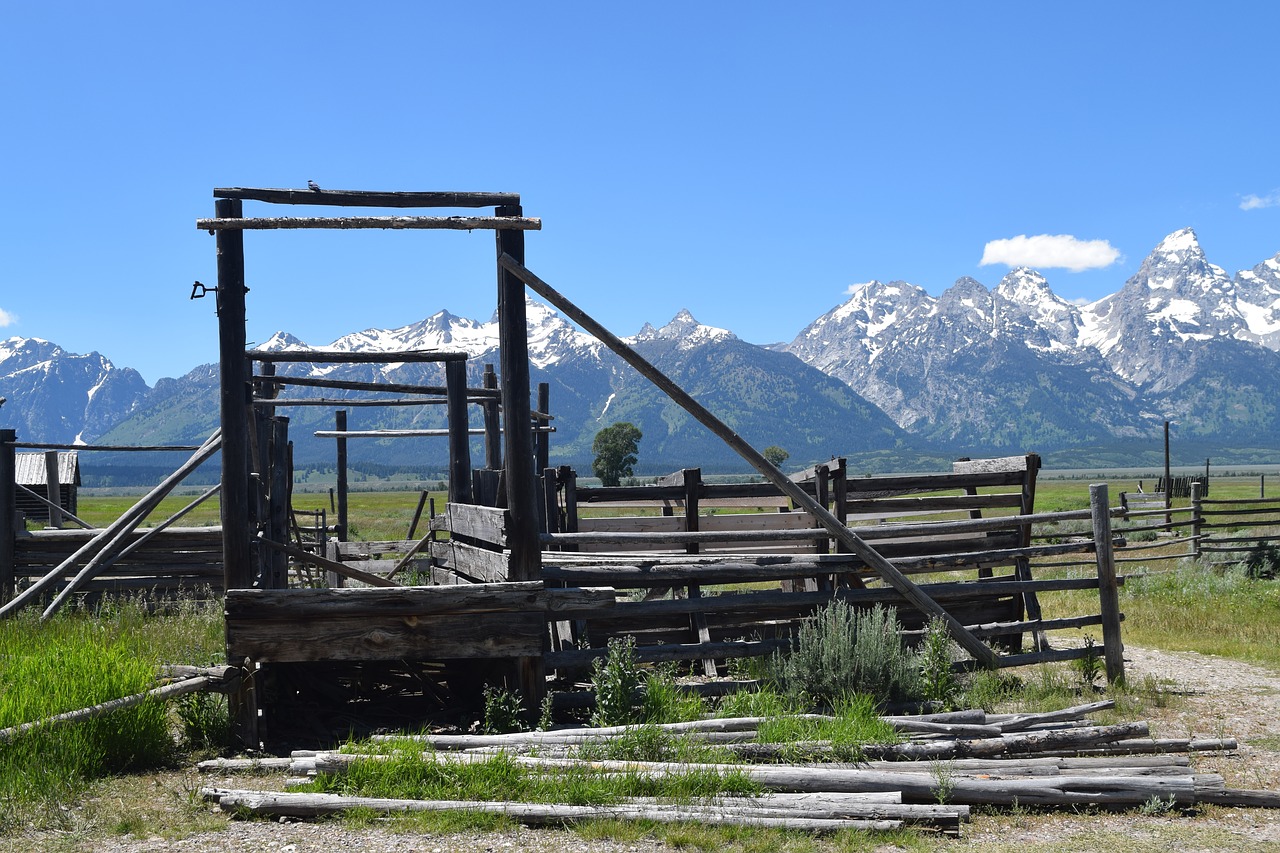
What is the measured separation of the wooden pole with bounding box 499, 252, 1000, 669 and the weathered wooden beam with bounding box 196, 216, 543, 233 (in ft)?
0.97

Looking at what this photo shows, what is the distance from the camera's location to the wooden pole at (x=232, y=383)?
784 cm

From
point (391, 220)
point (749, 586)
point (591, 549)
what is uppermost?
point (391, 220)

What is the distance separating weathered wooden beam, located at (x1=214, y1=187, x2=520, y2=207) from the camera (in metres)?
8.14

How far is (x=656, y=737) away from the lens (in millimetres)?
6762

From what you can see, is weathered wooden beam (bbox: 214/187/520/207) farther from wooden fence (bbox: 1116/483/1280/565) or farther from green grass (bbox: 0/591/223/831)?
wooden fence (bbox: 1116/483/1280/565)

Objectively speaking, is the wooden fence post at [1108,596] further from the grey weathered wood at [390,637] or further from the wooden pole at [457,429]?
the wooden pole at [457,429]

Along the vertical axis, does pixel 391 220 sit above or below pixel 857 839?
above

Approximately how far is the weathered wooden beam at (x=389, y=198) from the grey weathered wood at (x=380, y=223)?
0.21m

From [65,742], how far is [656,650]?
4.44m

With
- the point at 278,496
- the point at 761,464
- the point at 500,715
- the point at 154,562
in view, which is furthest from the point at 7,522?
the point at 761,464

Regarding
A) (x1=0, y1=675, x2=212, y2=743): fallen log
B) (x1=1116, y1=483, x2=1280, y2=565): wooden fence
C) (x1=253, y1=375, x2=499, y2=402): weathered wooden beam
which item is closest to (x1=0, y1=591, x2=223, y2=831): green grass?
(x1=0, y1=675, x2=212, y2=743): fallen log

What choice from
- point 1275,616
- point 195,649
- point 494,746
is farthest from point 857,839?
point 1275,616

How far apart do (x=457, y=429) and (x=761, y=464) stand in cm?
594

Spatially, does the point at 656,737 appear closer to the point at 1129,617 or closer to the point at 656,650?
the point at 656,650
